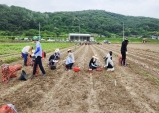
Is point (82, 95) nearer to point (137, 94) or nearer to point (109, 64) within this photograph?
point (137, 94)

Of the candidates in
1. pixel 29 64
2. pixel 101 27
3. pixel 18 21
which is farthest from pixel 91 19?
pixel 29 64

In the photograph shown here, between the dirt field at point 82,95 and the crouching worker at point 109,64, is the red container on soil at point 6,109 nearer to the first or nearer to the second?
the dirt field at point 82,95

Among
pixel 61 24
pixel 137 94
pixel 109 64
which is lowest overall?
pixel 137 94

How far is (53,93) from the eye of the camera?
7.57m

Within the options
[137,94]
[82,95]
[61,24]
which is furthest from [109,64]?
[61,24]

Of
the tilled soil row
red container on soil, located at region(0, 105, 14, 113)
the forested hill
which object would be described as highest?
the forested hill

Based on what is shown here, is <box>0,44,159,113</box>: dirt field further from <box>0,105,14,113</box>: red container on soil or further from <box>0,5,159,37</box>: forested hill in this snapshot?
<box>0,5,159,37</box>: forested hill

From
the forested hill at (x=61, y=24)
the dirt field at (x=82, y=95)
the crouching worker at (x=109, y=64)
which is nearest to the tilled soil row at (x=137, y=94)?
the dirt field at (x=82, y=95)

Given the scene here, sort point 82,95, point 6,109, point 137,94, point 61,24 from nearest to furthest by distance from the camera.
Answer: point 6,109, point 82,95, point 137,94, point 61,24

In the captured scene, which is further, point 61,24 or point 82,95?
point 61,24

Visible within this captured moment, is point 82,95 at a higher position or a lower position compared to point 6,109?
lower

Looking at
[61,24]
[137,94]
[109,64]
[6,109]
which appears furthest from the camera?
[61,24]

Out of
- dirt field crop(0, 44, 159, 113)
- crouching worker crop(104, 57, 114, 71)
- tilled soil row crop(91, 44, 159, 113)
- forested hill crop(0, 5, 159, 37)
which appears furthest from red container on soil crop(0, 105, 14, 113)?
forested hill crop(0, 5, 159, 37)

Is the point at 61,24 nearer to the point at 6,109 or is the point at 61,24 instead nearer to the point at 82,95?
the point at 82,95
